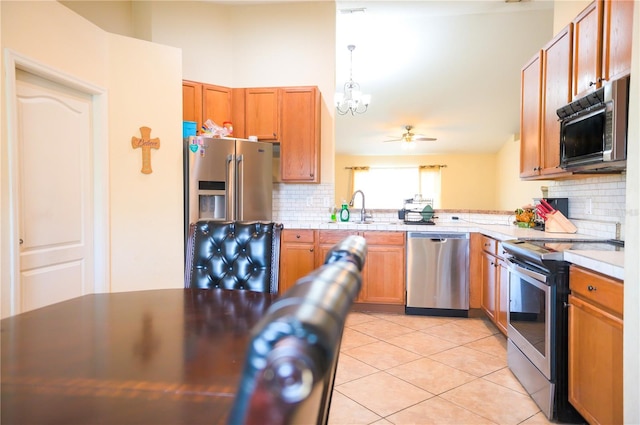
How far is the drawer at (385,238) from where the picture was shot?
366 centimetres

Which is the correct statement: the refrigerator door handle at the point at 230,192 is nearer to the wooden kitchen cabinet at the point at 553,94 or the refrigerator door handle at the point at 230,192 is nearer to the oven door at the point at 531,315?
the oven door at the point at 531,315

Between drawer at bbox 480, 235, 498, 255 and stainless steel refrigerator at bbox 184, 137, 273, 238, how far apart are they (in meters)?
2.10

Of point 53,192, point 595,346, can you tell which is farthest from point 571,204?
point 53,192

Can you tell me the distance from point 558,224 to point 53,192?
372 centimetres

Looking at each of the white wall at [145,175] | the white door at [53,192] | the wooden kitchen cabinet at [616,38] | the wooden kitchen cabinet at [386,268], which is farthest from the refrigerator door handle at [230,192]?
the wooden kitchen cabinet at [616,38]

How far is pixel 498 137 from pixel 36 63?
811cm

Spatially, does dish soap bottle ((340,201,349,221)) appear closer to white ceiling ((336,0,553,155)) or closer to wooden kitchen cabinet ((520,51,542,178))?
wooden kitchen cabinet ((520,51,542,178))

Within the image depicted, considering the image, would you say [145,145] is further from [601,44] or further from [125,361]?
[601,44]

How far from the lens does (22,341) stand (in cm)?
105

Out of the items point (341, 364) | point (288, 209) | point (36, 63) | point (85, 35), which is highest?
point (85, 35)

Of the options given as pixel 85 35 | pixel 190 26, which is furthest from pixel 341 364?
pixel 190 26

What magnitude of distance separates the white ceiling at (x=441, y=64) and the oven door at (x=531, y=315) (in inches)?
130

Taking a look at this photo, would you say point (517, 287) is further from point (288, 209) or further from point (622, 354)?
point (288, 209)

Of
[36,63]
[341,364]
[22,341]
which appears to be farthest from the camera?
[341,364]
